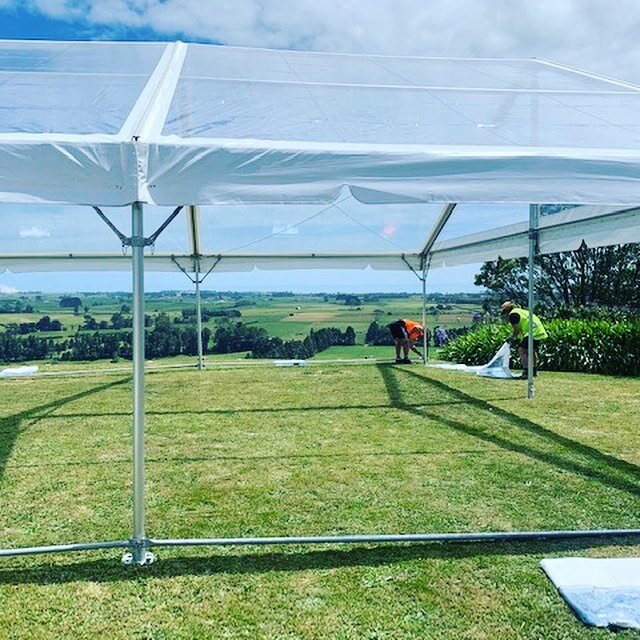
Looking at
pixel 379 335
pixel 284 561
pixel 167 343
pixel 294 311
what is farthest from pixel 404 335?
pixel 284 561

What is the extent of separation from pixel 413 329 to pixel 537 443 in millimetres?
6318

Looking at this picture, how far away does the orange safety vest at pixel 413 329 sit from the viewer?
1155 cm

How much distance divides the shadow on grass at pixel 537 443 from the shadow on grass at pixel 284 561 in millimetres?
1250

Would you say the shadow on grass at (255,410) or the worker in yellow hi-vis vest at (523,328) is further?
the worker in yellow hi-vis vest at (523,328)

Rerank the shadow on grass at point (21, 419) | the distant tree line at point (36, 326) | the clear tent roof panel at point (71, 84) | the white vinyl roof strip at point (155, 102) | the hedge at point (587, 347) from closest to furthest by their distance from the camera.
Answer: the white vinyl roof strip at point (155, 102) < the clear tent roof panel at point (71, 84) < the shadow on grass at point (21, 419) < the hedge at point (587, 347) < the distant tree line at point (36, 326)

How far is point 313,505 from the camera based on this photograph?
3846mm

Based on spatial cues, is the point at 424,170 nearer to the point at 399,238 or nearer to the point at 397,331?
the point at 399,238

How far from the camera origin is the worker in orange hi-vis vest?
11453 mm

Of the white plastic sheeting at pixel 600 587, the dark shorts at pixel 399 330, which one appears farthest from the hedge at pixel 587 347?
the white plastic sheeting at pixel 600 587

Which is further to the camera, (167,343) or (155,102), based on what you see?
(167,343)

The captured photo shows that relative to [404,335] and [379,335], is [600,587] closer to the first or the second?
[404,335]

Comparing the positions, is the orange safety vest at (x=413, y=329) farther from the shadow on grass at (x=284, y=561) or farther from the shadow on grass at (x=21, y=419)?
the shadow on grass at (x=284, y=561)

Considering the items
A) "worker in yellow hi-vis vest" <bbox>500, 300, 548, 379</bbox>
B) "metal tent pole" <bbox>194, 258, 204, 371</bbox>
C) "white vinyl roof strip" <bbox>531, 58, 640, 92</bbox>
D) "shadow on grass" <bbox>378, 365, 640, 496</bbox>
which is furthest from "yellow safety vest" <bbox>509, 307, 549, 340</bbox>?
"metal tent pole" <bbox>194, 258, 204, 371</bbox>

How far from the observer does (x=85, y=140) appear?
2.91m
